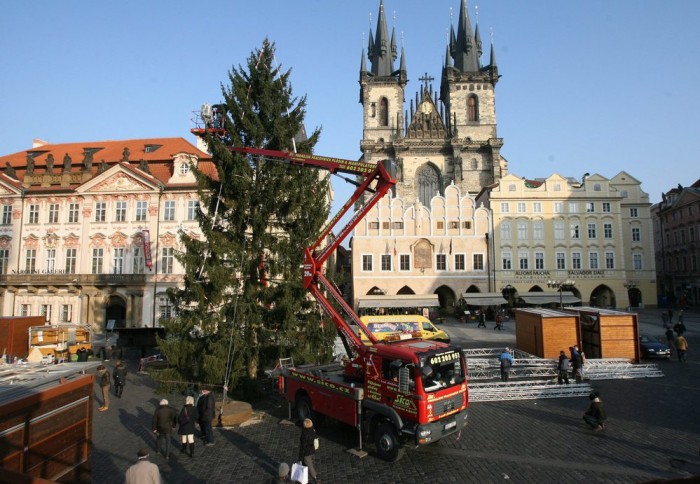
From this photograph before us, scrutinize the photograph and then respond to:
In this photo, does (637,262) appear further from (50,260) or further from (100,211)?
(50,260)

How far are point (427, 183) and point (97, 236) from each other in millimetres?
43791

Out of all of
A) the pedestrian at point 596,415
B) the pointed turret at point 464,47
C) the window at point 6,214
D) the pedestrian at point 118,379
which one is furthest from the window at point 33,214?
the pointed turret at point 464,47

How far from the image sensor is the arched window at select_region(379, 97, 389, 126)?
68125mm

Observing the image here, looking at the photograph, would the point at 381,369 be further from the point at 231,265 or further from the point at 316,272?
the point at 231,265

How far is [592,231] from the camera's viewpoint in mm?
43312

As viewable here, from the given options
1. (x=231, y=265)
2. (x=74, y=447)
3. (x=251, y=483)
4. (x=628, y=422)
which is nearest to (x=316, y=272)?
(x=231, y=265)

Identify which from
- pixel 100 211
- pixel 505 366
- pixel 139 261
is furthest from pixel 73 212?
pixel 505 366

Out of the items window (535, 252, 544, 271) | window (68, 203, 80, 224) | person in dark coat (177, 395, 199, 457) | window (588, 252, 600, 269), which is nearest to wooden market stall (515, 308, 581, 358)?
person in dark coat (177, 395, 199, 457)

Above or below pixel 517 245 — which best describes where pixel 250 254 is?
below

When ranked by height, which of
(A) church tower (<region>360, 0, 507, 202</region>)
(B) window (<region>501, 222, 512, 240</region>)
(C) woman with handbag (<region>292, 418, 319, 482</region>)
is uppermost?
(A) church tower (<region>360, 0, 507, 202</region>)

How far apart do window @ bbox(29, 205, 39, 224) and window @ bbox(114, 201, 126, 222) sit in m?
6.70

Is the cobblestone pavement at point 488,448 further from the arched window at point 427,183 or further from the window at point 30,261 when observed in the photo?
the arched window at point 427,183

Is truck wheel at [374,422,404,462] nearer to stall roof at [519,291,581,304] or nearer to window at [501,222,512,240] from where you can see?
stall roof at [519,291,581,304]

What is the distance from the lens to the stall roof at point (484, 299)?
127 feet
